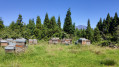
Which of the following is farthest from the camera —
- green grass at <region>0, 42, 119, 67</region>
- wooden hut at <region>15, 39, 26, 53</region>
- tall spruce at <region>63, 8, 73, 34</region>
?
tall spruce at <region>63, 8, 73, 34</region>

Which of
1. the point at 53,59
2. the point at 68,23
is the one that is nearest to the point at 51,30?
the point at 68,23

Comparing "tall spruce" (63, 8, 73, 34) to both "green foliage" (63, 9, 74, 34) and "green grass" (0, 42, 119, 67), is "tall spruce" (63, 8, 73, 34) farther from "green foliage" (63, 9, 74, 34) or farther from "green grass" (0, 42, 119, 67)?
"green grass" (0, 42, 119, 67)

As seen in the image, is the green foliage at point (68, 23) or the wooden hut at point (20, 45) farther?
the green foliage at point (68, 23)

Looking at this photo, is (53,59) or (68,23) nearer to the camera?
(53,59)

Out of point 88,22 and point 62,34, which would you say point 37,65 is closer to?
point 62,34

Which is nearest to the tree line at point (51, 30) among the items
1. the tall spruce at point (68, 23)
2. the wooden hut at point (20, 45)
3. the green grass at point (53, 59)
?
the tall spruce at point (68, 23)

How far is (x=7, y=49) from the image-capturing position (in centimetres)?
641

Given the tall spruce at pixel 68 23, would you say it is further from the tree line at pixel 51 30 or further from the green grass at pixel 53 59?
the green grass at pixel 53 59

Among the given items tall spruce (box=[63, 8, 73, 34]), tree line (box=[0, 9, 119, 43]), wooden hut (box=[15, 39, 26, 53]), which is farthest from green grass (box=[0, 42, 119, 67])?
tall spruce (box=[63, 8, 73, 34])

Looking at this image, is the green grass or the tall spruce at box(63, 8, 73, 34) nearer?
the green grass

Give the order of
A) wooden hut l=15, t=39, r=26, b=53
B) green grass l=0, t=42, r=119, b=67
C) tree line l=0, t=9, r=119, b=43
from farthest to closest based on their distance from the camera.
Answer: tree line l=0, t=9, r=119, b=43 < wooden hut l=15, t=39, r=26, b=53 < green grass l=0, t=42, r=119, b=67

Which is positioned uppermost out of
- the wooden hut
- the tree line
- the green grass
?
the tree line

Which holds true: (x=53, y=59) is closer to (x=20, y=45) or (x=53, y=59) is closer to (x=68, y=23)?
(x=20, y=45)

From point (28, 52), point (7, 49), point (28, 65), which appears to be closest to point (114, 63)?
point (28, 65)
